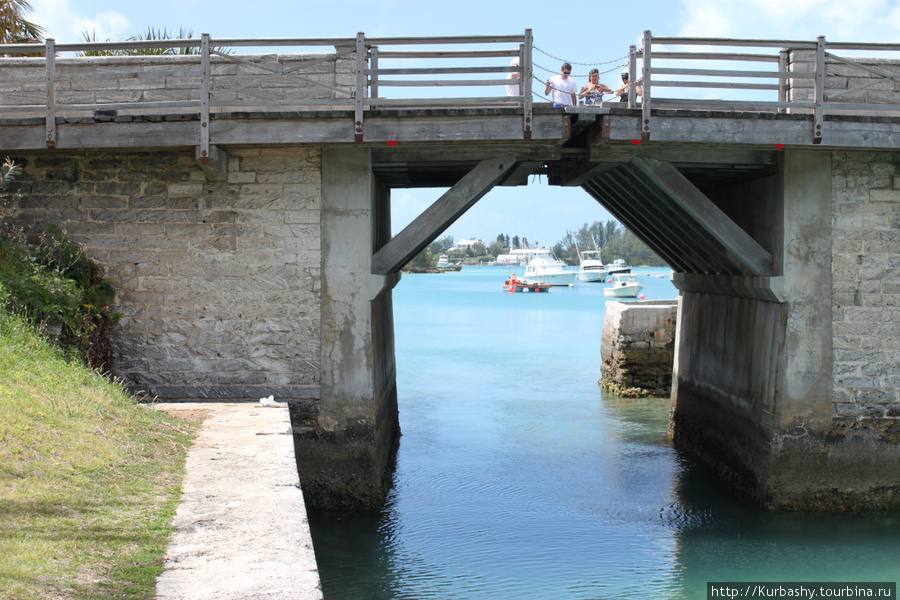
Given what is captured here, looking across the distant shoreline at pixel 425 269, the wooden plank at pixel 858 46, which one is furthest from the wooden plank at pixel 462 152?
the distant shoreline at pixel 425 269

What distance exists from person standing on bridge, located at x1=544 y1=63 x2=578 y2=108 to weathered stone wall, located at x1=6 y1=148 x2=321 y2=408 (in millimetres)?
3013

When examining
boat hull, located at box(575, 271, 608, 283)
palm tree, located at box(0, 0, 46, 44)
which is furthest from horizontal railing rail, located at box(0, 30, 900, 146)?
→ boat hull, located at box(575, 271, 608, 283)

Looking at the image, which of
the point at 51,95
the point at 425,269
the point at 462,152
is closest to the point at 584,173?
the point at 462,152

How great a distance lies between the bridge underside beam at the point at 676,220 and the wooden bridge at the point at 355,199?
51 millimetres

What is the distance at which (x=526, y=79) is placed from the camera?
28.6 feet

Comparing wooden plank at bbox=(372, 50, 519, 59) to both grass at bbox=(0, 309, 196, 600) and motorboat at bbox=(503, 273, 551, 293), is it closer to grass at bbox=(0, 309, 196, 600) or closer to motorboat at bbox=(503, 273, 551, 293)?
grass at bbox=(0, 309, 196, 600)

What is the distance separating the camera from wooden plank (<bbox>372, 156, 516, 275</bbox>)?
9.36 m

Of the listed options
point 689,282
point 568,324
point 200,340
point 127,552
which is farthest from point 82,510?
point 568,324

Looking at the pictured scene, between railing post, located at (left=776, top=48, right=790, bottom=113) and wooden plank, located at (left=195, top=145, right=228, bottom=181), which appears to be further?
railing post, located at (left=776, top=48, right=790, bottom=113)

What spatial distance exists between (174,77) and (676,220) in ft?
21.4

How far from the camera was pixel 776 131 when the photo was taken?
8906 millimetres

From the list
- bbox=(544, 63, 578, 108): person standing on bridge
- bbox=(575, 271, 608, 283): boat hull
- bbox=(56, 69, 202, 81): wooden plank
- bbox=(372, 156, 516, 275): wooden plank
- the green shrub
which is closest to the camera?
the green shrub

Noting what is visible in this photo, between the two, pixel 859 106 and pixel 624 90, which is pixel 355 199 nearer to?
pixel 624 90

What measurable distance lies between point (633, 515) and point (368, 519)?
3379 mm
